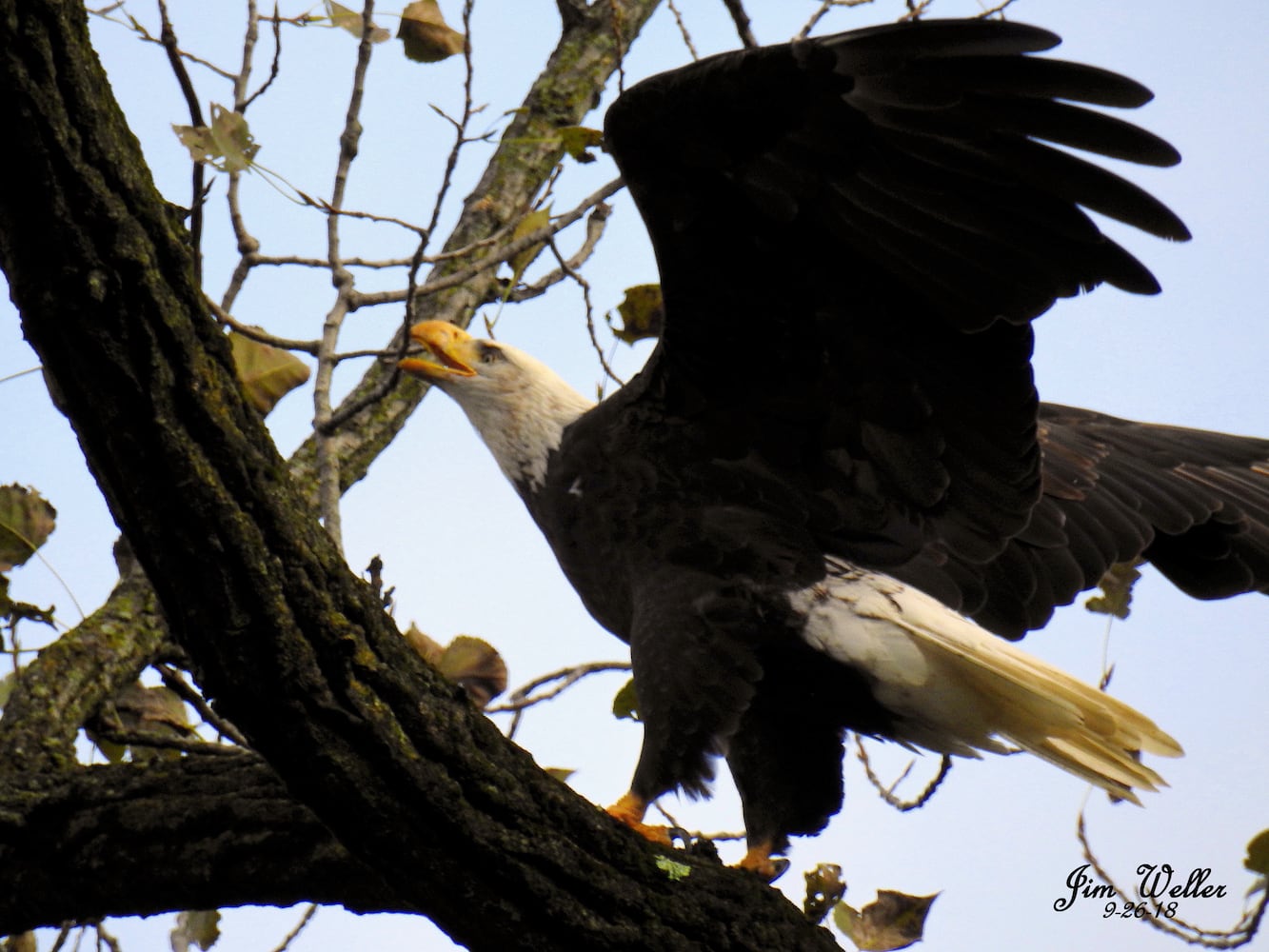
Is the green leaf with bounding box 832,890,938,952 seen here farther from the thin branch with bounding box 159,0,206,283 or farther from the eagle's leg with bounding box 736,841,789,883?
the thin branch with bounding box 159,0,206,283

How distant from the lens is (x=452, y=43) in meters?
3.44

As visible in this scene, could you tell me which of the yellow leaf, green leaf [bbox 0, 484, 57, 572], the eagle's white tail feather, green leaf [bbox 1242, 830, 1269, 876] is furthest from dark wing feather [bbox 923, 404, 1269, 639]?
green leaf [bbox 0, 484, 57, 572]

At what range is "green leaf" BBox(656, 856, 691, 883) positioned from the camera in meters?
2.29

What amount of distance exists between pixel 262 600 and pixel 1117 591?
2400mm

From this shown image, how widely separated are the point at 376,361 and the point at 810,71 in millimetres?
1985

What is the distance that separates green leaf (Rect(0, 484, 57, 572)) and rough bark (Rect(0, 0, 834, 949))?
1.29m

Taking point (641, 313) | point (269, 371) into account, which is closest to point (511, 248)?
point (641, 313)

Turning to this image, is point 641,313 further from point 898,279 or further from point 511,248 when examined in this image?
point 898,279

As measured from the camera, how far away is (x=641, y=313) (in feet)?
10.9

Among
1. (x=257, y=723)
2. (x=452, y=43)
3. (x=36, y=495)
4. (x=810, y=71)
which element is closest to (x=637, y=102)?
(x=810, y=71)

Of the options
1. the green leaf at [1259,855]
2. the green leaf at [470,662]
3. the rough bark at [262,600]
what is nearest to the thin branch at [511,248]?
the green leaf at [470,662]

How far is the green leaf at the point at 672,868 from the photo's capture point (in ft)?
7.52

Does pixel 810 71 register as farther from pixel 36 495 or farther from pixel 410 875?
pixel 36 495

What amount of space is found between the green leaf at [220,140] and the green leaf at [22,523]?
862 millimetres
